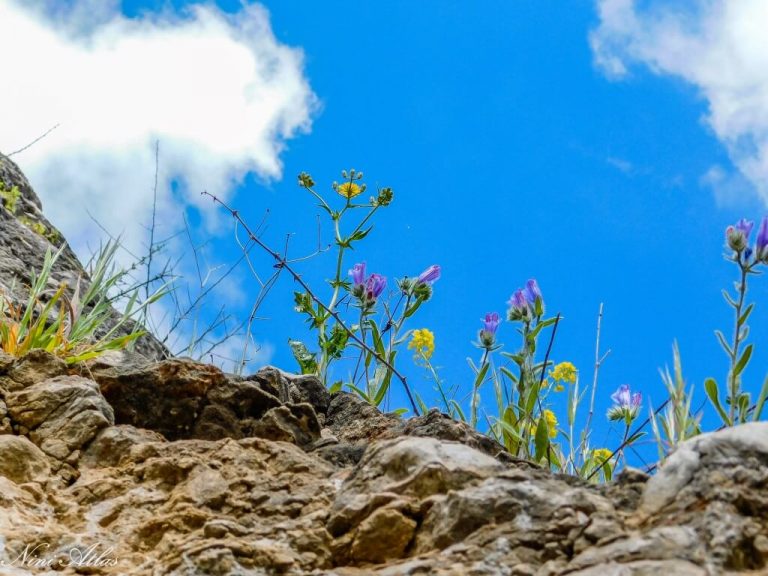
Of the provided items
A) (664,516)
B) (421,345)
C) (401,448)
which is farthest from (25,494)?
(421,345)

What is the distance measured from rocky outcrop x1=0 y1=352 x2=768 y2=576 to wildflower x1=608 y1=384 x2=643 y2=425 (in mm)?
1341

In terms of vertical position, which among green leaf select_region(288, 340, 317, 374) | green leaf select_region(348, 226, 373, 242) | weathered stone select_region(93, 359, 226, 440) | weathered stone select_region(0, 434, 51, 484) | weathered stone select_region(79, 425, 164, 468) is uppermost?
green leaf select_region(348, 226, 373, 242)

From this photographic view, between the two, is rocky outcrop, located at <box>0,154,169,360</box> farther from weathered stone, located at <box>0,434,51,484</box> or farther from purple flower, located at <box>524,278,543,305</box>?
purple flower, located at <box>524,278,543,305</box>

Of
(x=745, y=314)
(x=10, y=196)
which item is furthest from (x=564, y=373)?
(x=10, y=196)

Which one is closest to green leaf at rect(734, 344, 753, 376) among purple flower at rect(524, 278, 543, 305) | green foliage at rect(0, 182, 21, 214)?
purple flower at rect(524, 278, 543, 305)

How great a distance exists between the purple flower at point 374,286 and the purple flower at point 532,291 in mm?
1028

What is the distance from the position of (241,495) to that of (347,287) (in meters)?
2.76

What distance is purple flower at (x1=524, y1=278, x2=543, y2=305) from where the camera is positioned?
3828 millimetres

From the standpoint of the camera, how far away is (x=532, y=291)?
3.84m

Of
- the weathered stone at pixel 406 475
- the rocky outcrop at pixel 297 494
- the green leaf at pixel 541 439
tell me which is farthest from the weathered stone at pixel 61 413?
the green leaf at pixel 541 439

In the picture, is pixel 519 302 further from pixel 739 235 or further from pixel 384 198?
pixel 384 198

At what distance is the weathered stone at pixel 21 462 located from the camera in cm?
266

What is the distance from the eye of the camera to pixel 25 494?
2.58 metres

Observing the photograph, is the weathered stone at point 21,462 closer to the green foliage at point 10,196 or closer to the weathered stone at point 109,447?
the weathered stone at point 109,447
